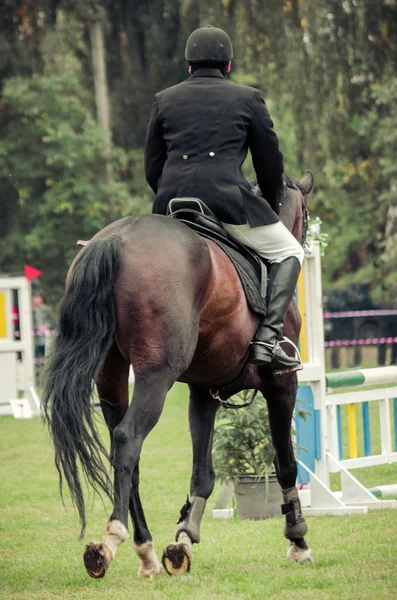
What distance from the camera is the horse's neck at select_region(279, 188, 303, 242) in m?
6.36

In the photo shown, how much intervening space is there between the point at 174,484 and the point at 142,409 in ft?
16.2

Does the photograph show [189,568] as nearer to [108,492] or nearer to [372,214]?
[108,492]

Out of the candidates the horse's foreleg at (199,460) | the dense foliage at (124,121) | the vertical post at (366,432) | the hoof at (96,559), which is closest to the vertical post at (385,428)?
the vertical post at (366,432)

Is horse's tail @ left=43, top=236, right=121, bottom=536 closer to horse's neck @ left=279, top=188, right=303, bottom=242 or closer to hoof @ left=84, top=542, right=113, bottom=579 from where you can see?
hoof @ left=84, top=542, right=113, bottom=579

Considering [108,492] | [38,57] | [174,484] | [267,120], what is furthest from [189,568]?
[38,57]

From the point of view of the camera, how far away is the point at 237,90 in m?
5.62

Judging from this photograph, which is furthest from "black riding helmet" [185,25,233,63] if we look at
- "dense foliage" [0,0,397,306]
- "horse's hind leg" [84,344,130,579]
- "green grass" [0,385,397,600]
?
"dense foliage" [0,0,397,306]

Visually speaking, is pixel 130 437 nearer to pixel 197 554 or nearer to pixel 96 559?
pixel 96 559

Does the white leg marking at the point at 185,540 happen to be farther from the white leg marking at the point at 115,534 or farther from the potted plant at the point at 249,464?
the potted plant at the point at 249,464

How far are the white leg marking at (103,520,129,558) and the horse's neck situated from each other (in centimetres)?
226

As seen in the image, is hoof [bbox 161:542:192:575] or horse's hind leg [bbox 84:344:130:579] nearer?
horse's hind leg [bbox 84:344:130:579]

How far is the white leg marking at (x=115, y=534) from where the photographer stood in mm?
4758

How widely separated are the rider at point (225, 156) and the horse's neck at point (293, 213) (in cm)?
45

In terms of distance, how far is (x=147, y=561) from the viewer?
18.4ft
